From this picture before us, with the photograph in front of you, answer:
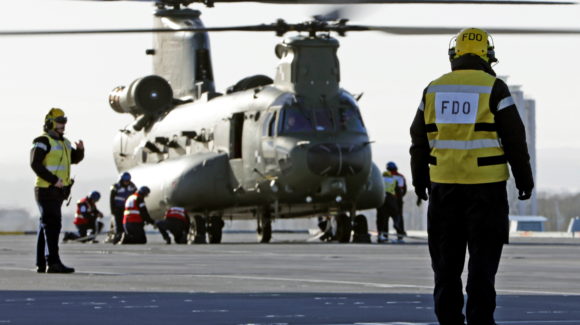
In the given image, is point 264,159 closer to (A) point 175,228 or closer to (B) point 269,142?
(B) point 269,142

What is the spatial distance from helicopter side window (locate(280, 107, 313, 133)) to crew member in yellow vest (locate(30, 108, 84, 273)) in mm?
15509

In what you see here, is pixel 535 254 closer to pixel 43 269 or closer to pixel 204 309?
pixel 43 269

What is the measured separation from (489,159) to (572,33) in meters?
15.4

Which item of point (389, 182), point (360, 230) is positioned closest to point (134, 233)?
point (360, 230)

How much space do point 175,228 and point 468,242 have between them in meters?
27.5

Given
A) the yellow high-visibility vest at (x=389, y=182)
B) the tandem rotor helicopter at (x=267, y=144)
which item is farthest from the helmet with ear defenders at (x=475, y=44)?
the yellow high-visibility vest at (x=389, y=182)

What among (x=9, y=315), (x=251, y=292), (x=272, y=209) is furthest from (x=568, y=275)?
(x=272, y=209)

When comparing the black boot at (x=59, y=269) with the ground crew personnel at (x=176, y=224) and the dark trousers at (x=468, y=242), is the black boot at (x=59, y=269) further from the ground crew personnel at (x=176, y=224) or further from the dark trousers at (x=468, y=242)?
the ground crew personnel at (x=176, y=224)

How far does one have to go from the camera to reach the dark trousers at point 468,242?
26.8ft

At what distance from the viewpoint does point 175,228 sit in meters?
35.5

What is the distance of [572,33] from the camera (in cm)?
2322

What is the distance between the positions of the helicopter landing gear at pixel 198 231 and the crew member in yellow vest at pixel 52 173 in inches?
692

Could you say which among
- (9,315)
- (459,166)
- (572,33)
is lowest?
(9,315)

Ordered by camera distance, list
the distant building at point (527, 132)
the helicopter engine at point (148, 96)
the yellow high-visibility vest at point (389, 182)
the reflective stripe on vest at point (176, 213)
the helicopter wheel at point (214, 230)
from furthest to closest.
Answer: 1. the distant building at point (527, 132)
2. the helicopter engine at point (148, 96)
3. the reflective stripe on vest at point (176, 213)
4. the yellow high-visibility vest at point (389, 182)
5. the helicopter wheel at point (214, 230)
